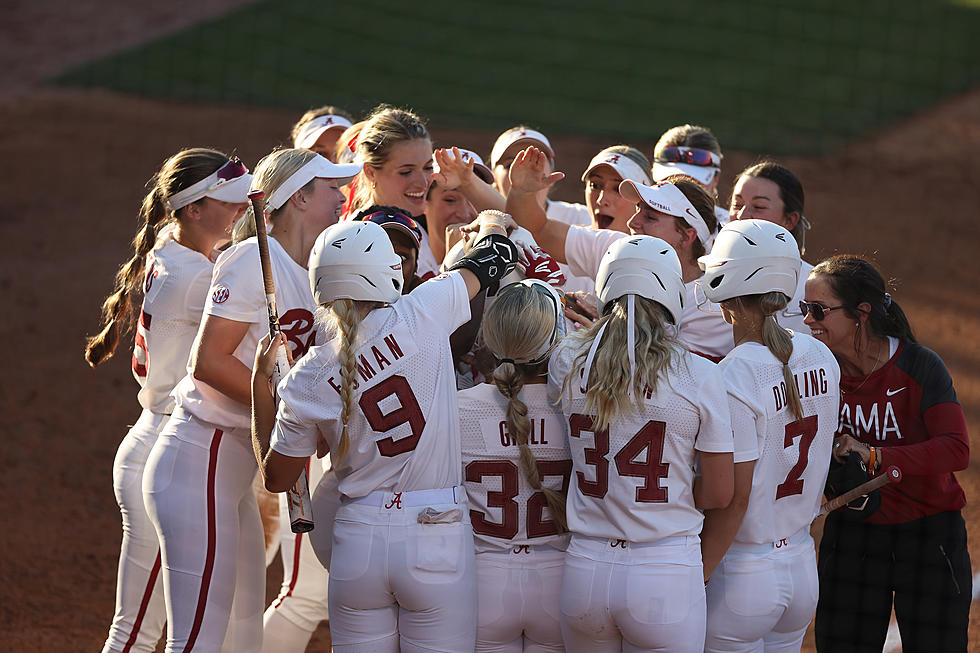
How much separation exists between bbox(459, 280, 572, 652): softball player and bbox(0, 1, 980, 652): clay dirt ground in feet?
6.46

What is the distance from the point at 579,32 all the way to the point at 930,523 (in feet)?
47.4

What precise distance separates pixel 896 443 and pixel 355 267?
1.85 metres

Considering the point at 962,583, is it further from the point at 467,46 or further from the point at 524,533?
the point at 467,46

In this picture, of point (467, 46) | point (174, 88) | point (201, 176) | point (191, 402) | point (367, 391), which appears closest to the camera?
point (367, 391)

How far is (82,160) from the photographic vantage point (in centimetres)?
1227

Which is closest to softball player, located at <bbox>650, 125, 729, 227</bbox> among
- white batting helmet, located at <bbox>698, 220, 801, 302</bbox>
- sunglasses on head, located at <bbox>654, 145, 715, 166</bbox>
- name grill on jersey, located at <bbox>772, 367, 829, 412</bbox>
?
sunglasses on head, located at <bbox>654, 145, 715, 166</bbox>

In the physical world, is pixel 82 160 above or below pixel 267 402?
above

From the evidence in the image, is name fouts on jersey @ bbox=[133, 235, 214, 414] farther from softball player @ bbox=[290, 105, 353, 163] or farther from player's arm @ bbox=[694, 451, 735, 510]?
player's arm @ bbox=[694, 451, 735, 510]

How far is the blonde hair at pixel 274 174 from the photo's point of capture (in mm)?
3369

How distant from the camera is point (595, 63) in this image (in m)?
16.3

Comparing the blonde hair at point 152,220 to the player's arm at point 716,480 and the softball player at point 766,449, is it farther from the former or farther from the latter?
the player's arm at point 716,480

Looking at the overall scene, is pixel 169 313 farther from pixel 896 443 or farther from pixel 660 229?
pixel 896 443

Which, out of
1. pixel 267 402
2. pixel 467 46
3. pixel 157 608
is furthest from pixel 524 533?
pixel 467 46

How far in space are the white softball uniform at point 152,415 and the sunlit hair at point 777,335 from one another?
1.76 m
